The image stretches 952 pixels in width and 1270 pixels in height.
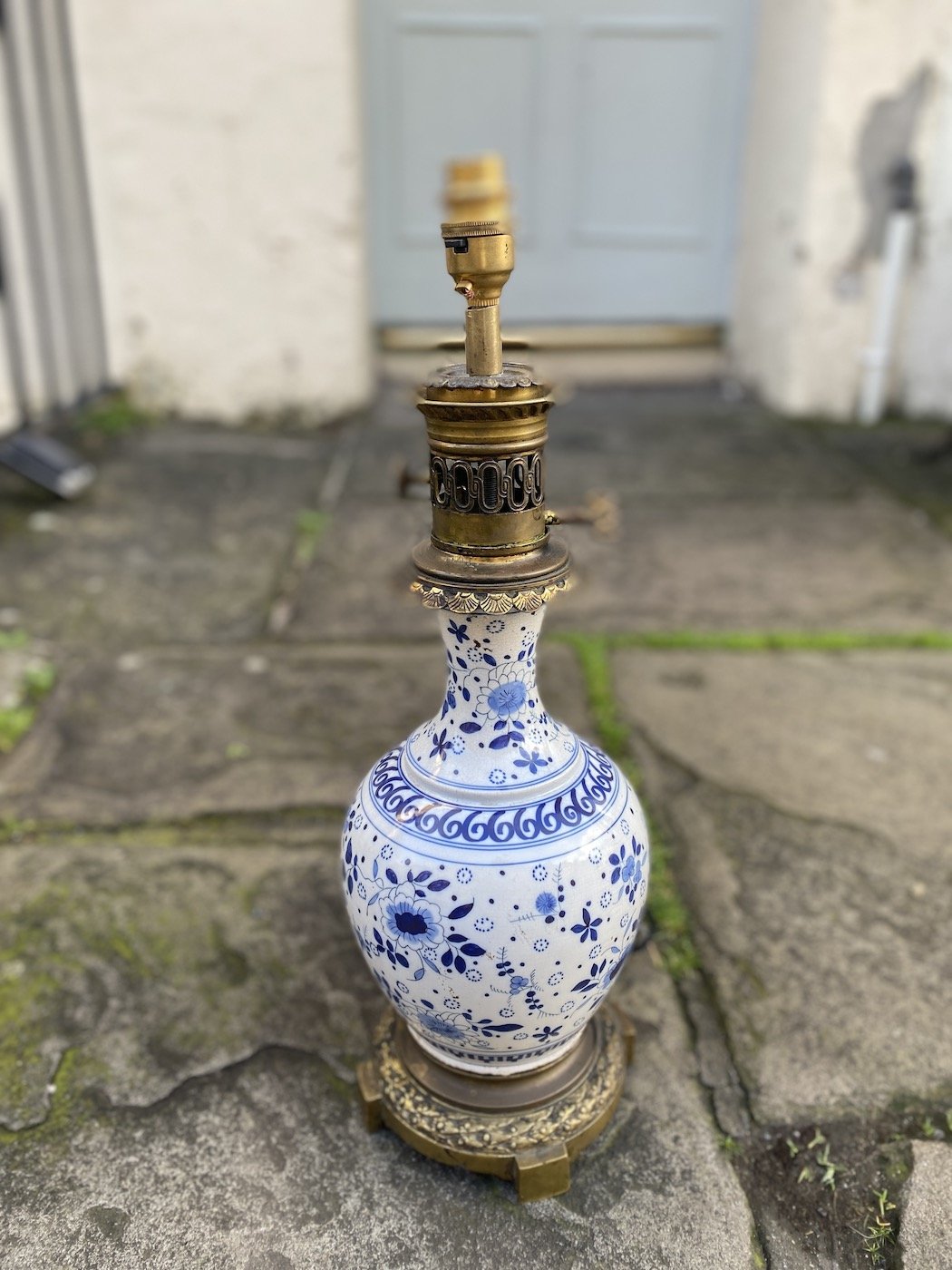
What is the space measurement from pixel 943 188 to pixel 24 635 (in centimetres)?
394

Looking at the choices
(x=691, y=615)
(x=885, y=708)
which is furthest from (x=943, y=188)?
(x=885, y=708)

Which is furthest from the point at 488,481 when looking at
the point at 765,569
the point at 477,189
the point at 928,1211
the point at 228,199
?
the point at 228,199

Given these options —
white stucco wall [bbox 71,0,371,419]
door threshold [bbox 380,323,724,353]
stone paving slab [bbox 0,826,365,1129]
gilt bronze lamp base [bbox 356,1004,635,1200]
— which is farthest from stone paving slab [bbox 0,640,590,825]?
door threshold [bbox 380,323,724,353]

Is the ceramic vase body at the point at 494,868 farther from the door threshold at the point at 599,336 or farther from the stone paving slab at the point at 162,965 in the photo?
the door threshold at the point at 599,336

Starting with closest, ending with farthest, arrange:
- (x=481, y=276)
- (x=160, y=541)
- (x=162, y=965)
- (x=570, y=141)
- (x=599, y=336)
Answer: (x=481, y=276), (x=162, y=965), (x=160, y=541), (x=570, y=141), (x=599, y=336)

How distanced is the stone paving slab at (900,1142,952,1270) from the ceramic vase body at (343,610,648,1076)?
456 mm

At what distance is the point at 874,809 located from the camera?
2047 mm

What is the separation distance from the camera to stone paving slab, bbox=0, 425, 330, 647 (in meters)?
2.86

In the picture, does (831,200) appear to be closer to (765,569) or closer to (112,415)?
(765,569)

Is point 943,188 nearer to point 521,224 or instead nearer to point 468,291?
point 521,224

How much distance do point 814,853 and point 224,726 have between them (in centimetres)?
131

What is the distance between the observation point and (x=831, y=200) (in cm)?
421

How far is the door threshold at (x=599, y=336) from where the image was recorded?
16.0 ft

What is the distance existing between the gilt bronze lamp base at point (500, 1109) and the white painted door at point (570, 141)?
3742mm
